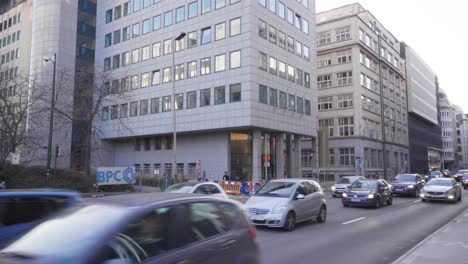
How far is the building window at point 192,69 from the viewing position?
1561 inches

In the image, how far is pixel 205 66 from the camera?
1526 inches

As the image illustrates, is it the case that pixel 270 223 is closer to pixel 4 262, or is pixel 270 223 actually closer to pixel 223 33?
pixel 4 262

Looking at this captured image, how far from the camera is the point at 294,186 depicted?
1212 cm

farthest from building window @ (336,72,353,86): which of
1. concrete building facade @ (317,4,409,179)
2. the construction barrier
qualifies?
the construction barrier

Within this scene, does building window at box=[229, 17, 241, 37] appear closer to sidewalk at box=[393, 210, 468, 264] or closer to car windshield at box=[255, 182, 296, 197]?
car windshield at box=[255, 182, 296, 197]

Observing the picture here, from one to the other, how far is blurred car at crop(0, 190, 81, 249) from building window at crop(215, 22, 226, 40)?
33360 mm

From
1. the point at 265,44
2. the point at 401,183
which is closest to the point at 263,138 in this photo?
the point at 265,44

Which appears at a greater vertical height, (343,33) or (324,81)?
(343,33)

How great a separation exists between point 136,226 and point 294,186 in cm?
898

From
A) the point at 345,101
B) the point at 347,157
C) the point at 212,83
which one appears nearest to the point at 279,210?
the point at 212,83

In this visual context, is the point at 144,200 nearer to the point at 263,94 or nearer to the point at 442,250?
the point at 442,250

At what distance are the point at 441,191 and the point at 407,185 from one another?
4.24m

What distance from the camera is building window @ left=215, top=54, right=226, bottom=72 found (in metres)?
37.3

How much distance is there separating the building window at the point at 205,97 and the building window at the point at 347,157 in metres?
28.6
